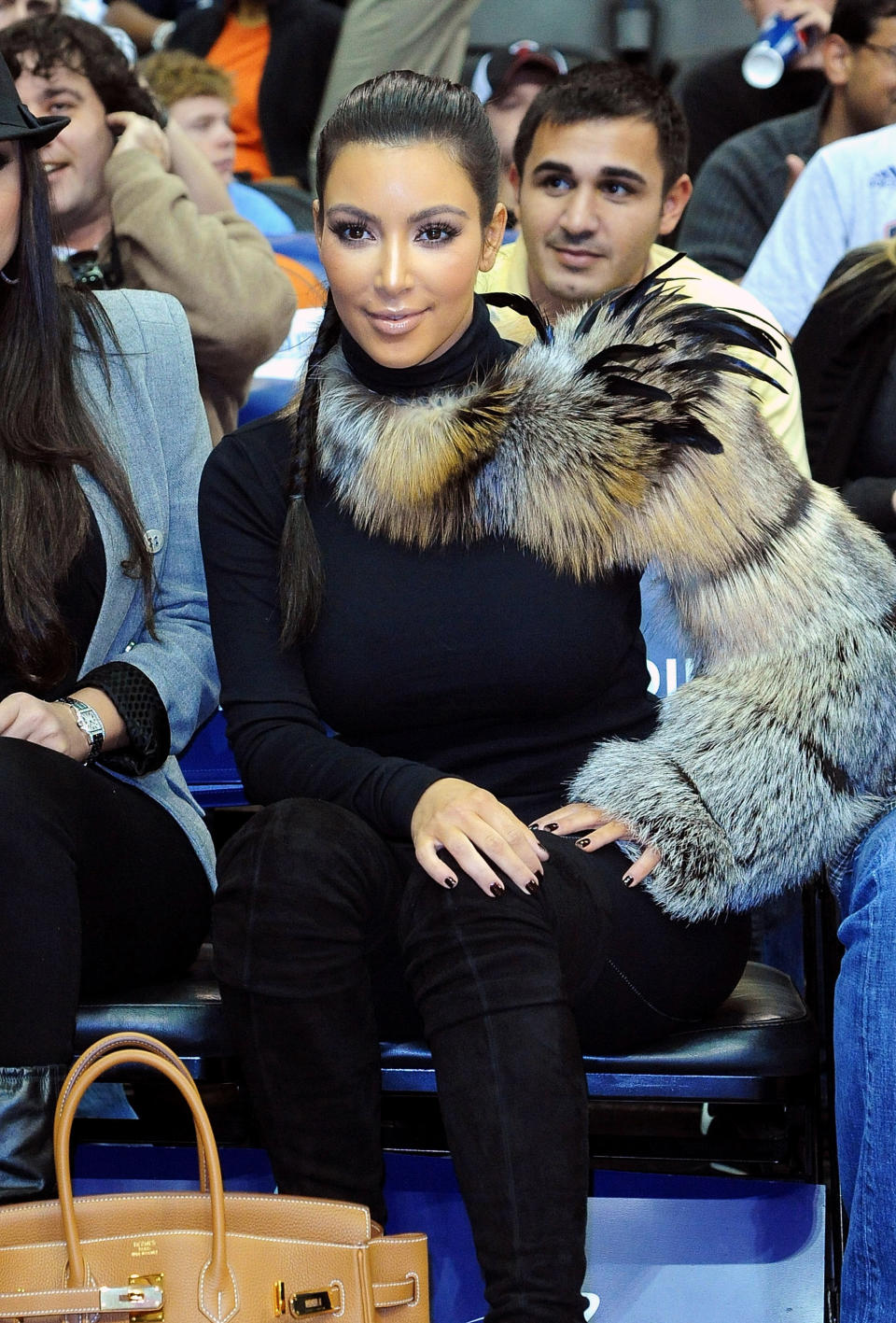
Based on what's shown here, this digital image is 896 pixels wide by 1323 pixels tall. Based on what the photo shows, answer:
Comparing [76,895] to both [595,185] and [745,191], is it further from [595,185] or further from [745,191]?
[745,191]

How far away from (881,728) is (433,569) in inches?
19.7

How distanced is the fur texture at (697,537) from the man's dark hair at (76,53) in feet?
4.22

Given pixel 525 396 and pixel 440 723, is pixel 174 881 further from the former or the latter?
pixel 525 396

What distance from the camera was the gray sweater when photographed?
139 inches

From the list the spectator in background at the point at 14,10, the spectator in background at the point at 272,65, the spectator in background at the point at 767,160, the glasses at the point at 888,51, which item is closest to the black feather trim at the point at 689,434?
Result: the spectator in background at the point at 767,160

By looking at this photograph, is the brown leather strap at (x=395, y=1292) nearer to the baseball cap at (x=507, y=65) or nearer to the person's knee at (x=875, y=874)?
the person's knee at (x=875, y=874)

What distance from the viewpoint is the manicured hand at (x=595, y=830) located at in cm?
155

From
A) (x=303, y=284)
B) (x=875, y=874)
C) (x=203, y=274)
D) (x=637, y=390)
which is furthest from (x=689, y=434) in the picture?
(x=303, y=284)

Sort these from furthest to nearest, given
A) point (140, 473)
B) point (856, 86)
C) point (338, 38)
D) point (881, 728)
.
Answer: point (338, 38) → point (856, 86) → point (140, 473) → point (881, 728)

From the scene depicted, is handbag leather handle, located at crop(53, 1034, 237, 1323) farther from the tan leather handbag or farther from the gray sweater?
the gray sweater

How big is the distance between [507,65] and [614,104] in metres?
1.28

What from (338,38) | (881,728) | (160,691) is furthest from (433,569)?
(338,38)

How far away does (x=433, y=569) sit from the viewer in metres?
1.69

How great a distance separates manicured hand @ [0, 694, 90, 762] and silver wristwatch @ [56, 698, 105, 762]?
0.03m
